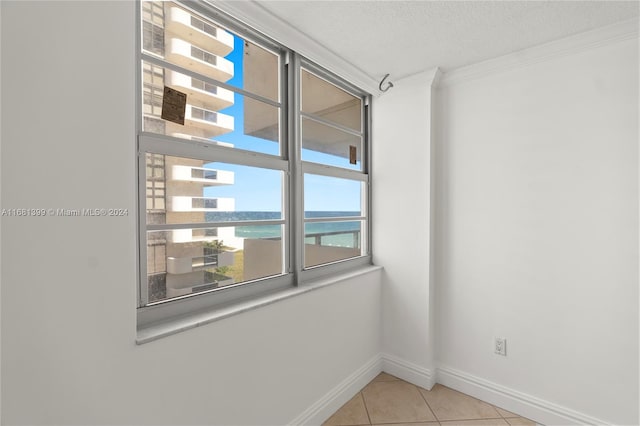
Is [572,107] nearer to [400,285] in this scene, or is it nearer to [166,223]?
[400,285]

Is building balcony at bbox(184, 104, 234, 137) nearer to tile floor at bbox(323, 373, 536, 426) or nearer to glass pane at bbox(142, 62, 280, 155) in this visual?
glass pane at bbox(142, 62, 280, 155)

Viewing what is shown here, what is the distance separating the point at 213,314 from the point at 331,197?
4.05ft

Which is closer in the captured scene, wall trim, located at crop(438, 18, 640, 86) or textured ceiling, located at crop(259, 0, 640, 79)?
textured ceiling, located at crop(259, 0, 640, 79)

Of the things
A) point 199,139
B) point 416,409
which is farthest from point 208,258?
point 416,409

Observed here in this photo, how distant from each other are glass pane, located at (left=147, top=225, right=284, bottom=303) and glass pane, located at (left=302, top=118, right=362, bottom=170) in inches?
24.5

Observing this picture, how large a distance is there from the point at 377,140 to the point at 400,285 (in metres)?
1.23

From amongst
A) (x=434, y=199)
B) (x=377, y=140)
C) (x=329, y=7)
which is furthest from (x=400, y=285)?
(x=329, y=7)

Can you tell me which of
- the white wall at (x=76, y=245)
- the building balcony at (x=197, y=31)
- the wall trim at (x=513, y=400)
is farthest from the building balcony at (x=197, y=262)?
the wall trim at (x=513, y=400)

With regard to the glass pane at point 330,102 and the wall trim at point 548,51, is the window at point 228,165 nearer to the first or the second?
the glass pane at point 330,102

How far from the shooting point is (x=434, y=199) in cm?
239

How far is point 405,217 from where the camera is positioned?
245 cm

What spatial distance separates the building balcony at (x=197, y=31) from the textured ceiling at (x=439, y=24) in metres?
0.28

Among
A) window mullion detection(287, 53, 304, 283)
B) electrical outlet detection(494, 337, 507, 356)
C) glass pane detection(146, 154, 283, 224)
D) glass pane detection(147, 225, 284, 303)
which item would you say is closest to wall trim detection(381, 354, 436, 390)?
electrical outlet detection(494, 337, 507, 356)

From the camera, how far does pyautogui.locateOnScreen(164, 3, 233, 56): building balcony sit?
145 cm
